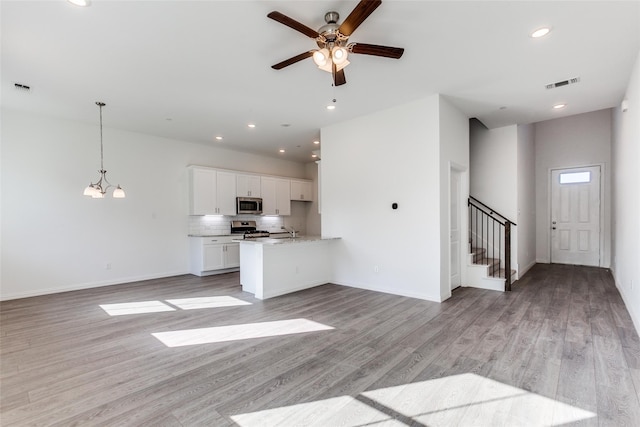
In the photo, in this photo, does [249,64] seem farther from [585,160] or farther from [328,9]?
[585,160]

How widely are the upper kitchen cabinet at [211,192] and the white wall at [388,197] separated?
265 centimetres

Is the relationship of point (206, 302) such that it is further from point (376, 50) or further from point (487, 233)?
point (487, 233)

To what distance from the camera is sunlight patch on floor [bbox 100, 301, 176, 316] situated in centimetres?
419

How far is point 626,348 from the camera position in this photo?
2896mm

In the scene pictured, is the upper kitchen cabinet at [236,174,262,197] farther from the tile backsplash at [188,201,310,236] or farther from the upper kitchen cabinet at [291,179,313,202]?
the upper kitchen cabinet at [291,179,313,202]

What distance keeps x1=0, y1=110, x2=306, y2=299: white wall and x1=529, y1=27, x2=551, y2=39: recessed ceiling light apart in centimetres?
658

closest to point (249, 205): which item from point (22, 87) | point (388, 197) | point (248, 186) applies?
point (248, 186)

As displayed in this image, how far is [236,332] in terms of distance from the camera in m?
3.41

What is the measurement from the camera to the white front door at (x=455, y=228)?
5.16 metres

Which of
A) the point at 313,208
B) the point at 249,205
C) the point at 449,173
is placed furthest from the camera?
the point at 313,208

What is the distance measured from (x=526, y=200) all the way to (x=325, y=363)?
6361mm

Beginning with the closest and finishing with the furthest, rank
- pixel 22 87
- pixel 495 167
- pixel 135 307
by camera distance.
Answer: pixel 22 87, pixel 135 307, pixel 495 167

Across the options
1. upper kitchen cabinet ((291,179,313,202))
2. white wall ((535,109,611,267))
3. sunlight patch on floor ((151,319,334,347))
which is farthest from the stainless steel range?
white wall ((535,109,611,267))

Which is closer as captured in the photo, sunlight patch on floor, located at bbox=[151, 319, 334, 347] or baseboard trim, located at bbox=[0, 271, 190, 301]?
sunlight patch on floor, located at bbox=[151, 319, 334, 347]
